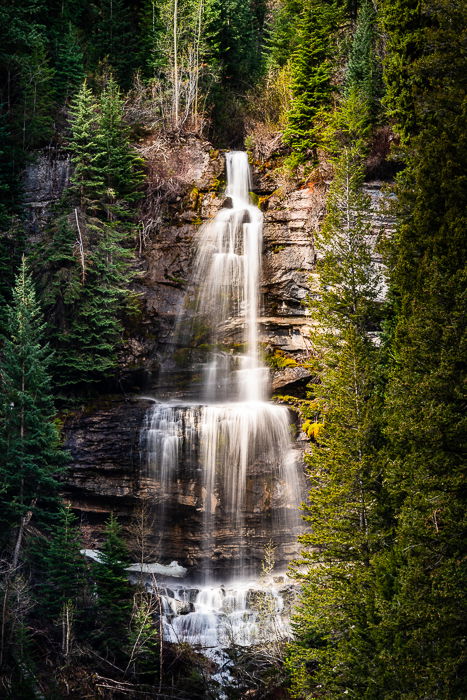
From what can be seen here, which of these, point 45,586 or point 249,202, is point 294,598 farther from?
point 249,202

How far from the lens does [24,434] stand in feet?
63.6

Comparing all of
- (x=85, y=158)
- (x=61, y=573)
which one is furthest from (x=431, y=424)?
(x=85, y=158)

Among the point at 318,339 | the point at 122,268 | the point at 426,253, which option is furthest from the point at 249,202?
the point at 426,253

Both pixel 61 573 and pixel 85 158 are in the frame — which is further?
pixel 85 158

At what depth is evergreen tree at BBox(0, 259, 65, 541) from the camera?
1855 centimetres

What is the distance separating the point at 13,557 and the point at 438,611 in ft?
39.8

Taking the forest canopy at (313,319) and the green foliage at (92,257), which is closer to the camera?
the forest canopy at (313,319)

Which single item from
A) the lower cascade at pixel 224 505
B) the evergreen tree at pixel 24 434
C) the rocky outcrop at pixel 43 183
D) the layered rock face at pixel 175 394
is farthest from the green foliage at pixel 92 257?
the lower cascade at pixel 224 505

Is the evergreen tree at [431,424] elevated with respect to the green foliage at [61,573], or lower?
elevated

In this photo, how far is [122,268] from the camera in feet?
81.9

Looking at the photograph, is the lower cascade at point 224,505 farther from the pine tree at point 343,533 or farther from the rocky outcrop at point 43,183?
the rocky outcrop at point 43,183

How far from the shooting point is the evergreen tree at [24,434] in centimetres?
1855

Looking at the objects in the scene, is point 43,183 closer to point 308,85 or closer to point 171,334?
point 171,334

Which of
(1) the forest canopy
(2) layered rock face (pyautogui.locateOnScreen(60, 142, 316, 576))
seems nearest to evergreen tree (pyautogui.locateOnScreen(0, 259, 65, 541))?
(1) the forest canopy
